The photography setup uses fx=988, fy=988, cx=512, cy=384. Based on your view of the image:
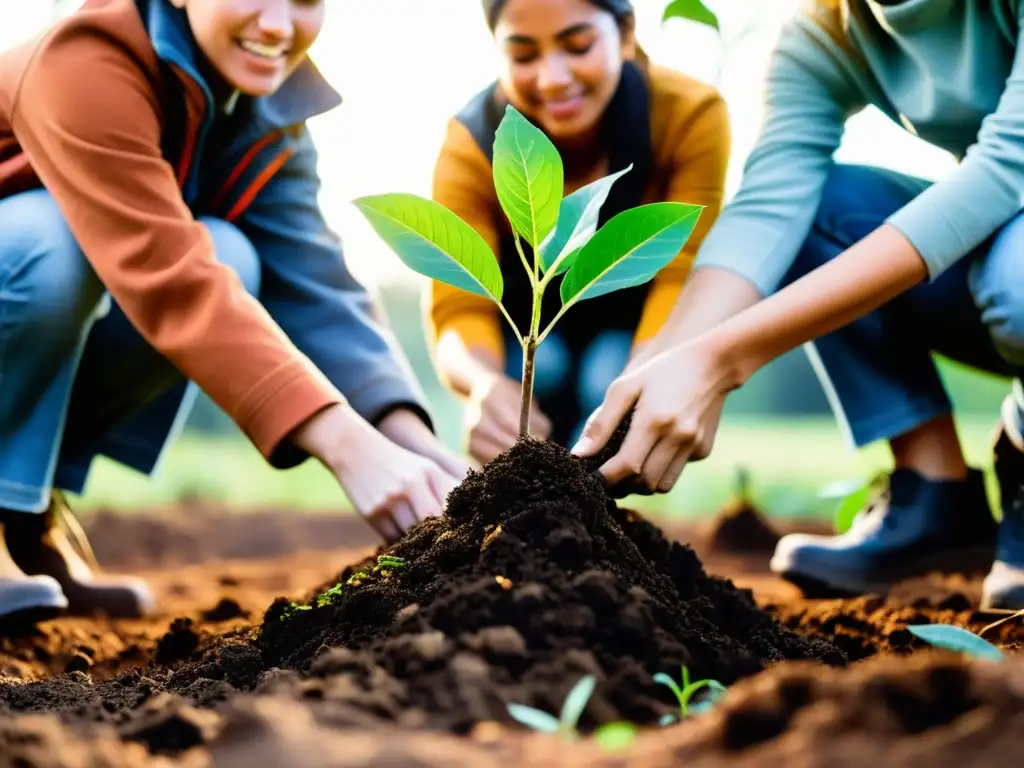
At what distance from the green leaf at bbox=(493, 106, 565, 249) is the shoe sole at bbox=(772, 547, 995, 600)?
101cm

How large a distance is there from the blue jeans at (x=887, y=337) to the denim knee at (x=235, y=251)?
92cm

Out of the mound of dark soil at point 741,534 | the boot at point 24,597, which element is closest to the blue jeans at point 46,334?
the boot at point 24,597

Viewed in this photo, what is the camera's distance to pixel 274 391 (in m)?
1.33

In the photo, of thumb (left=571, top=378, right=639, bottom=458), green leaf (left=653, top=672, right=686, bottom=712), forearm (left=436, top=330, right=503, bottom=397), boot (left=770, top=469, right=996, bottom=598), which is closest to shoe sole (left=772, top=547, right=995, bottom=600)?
boot (left=770, top=469, right=996, bottom=598)

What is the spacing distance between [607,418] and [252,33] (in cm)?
83

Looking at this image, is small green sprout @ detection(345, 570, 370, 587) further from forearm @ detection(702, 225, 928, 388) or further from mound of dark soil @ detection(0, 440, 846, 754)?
forearm @ detection(702, 225, 928, 388)

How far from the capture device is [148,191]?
1.40 m

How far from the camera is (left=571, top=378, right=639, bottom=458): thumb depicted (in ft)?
3.74

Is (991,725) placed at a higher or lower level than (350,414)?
lower

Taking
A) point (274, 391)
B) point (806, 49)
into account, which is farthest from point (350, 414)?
point (806, 49)

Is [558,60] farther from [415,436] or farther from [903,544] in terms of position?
[903,544]

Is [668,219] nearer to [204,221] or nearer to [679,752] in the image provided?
[679,752]

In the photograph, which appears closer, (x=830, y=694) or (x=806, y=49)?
(x=830, y=694)

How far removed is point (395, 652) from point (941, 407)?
1354 mm
